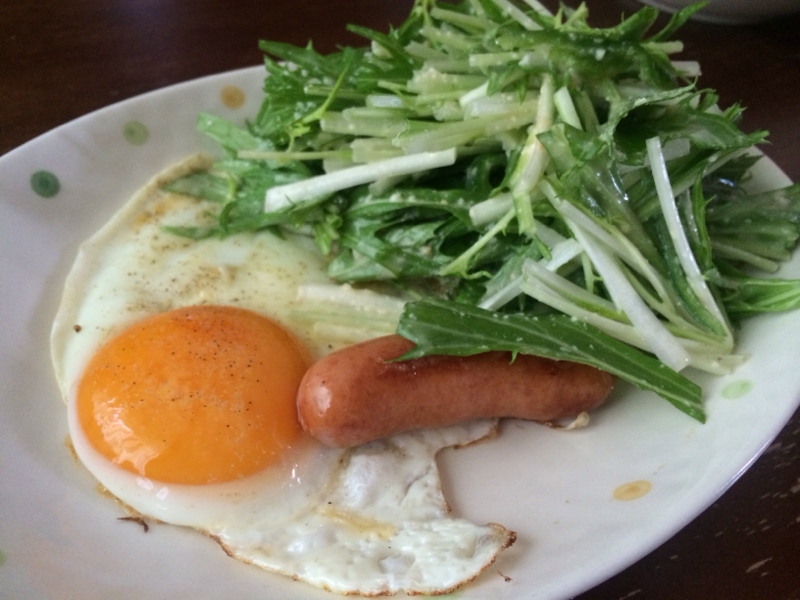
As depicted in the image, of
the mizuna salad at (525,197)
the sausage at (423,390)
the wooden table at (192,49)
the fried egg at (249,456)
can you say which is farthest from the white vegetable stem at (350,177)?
the wooden table at (192,49)

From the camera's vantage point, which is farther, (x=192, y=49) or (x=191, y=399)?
(x=192, y=49)

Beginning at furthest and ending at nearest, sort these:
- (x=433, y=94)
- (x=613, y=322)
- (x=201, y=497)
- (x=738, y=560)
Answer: (x=433, y=94), (x=613, y=322), (x=201, y=497), (x=738, y=560)

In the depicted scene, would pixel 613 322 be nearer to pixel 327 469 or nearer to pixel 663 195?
pixel 663 195

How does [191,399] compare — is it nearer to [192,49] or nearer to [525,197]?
[525,197]

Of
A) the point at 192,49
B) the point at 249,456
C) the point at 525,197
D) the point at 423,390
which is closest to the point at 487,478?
the point at 423,390

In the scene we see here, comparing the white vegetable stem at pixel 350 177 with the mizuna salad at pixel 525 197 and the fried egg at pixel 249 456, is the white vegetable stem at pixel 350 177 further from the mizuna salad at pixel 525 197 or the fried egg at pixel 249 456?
the fried egg at pixel 249 456

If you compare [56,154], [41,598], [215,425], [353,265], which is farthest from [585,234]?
[56,154]

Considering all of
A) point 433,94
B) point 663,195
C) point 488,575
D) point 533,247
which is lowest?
point 488,575
